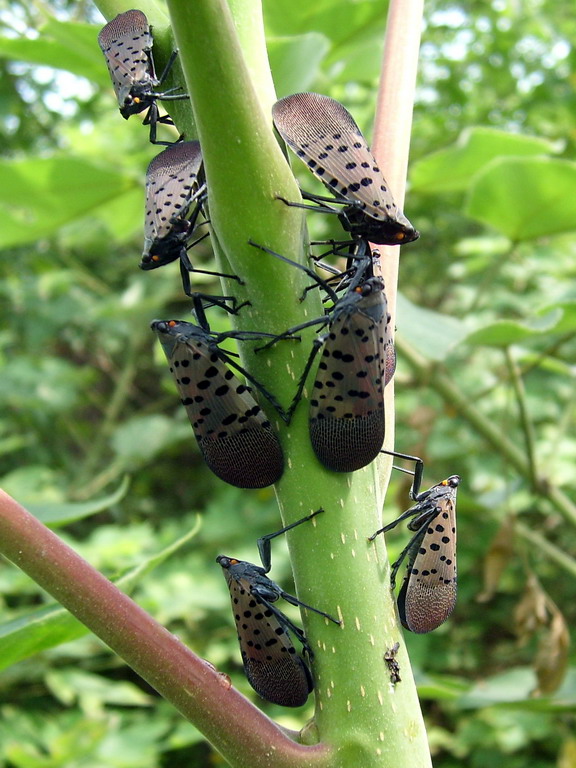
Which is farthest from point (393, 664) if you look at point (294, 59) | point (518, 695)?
point (518, 695)

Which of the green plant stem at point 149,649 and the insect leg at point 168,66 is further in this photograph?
the insect leg at point 168,66

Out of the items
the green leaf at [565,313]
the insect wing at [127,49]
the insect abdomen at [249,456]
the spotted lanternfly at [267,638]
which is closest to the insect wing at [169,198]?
the insect wing at [127,49]

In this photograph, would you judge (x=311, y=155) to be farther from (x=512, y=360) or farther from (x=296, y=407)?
(x=512, y=360)

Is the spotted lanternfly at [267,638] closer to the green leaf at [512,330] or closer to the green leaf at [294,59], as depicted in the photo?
the green leaf at [512,330]

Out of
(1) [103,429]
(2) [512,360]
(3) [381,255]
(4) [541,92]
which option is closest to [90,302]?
(1) [103,429]

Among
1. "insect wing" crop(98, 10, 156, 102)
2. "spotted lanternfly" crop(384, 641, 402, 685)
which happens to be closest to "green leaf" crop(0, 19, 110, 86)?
"insect wing" crop(98, 10, 156, 102)
